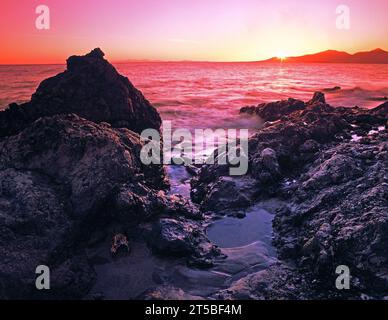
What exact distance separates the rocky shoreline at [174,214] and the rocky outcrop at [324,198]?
2 centimetres

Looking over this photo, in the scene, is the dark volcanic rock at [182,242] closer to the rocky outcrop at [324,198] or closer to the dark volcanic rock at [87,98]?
the rocky outcrop at [324,198]

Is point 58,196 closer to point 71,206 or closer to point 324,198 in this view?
point 71,206

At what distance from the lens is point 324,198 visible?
594cm

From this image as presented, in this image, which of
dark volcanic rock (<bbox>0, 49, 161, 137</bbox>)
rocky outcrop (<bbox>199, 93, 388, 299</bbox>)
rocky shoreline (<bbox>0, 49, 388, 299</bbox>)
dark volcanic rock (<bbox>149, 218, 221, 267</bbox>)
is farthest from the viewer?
dark volcanic rock (<bbox>0, 49, 161, 137</bbox>)

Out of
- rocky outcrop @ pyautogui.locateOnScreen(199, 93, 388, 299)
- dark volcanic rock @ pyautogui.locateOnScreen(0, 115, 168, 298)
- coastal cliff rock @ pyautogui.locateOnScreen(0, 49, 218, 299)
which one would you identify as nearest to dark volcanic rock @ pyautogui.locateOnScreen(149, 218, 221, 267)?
coastal cliff rock @ pyautogui.locateOnScreen(0, 49, 218, 299)

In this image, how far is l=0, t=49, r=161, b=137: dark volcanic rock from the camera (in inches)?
329

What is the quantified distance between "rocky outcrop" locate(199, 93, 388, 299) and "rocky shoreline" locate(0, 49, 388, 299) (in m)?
0.02

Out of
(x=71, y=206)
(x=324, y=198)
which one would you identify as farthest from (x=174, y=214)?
(x=324, y=198)

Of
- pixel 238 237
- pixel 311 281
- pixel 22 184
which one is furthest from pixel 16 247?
pixel 311 281

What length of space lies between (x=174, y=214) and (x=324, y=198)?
8.39ft

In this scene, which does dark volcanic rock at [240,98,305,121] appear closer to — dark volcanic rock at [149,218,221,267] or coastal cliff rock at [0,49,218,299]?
coastal cliff rock at [0,49,218,299]

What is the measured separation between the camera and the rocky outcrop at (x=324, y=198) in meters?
4.51
